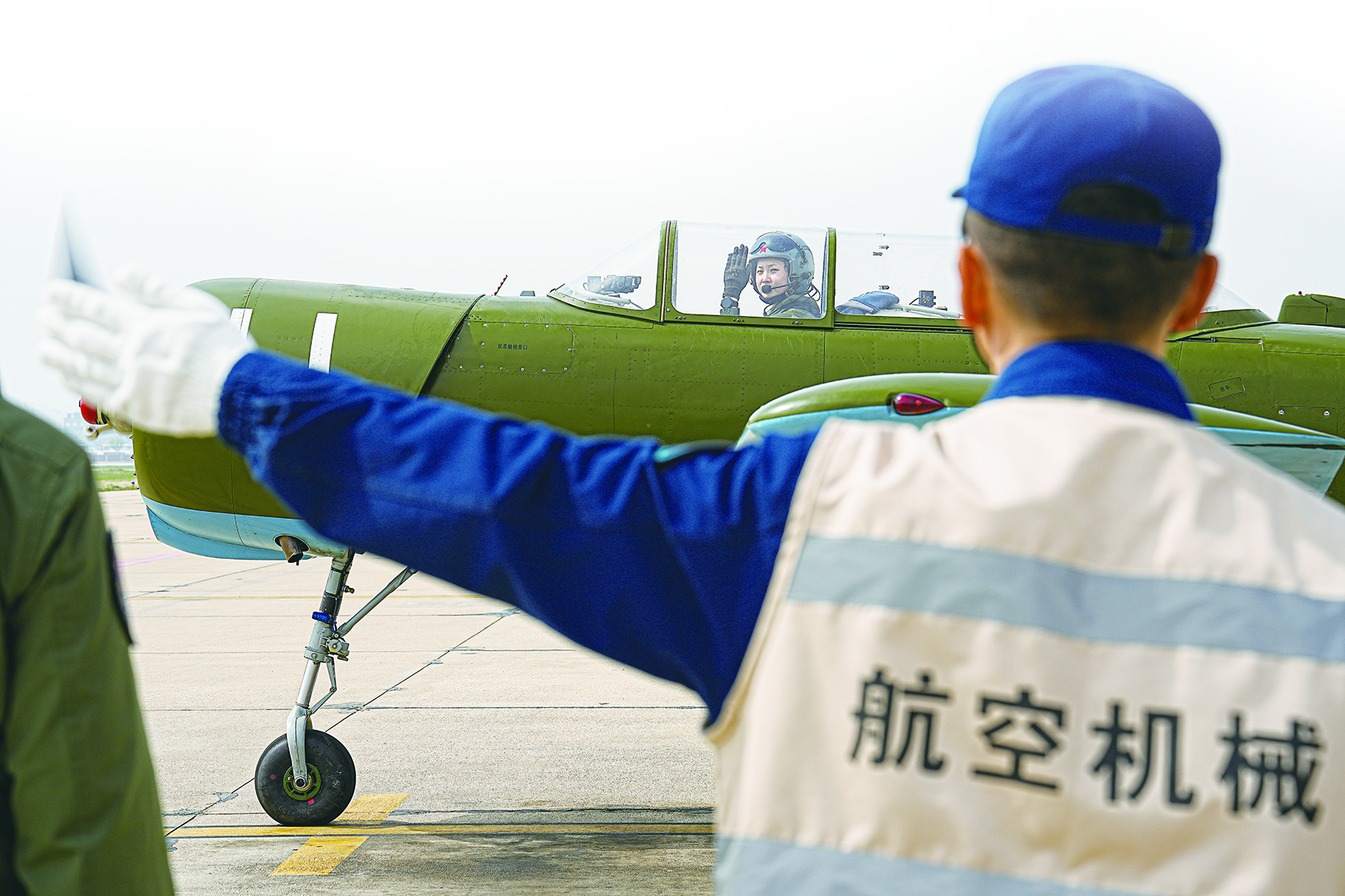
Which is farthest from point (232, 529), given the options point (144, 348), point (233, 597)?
point (233, 597)

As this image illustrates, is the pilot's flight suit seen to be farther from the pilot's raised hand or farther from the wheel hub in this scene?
the pilot's raised hand

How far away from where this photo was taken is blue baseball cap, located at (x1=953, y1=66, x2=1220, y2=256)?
1054 millimetres

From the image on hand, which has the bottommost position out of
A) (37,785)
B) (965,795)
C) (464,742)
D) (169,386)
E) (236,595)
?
(236,595)

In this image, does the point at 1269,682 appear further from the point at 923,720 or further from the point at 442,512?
the point at 442,512

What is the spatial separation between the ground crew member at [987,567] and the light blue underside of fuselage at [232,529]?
187 inches

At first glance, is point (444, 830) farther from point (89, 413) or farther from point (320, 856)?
point (89, 413)

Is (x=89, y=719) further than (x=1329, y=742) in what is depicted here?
Yes

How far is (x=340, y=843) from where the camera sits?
5199 mm

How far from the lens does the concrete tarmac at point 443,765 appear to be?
15.8 feet

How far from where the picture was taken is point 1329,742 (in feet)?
3.00

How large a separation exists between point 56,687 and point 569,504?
0.88 m

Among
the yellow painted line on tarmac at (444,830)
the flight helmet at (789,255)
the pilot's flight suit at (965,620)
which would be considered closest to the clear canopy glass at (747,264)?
the flight helmet at (789,255)

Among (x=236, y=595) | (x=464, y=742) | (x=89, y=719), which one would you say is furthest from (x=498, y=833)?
(x=236, y=595)

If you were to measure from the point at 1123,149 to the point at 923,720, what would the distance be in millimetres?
578
